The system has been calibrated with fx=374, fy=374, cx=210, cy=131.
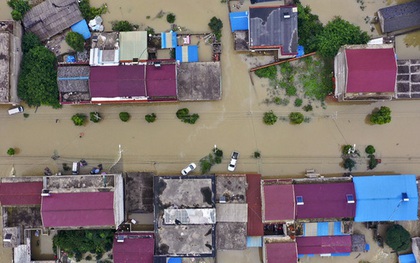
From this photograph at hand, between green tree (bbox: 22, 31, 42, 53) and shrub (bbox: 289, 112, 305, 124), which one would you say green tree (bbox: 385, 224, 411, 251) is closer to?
shrub (bbox: 289, 112, 305, 124)

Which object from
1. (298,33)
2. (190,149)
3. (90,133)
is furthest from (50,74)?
(298,33)

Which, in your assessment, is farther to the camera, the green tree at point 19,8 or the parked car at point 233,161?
the parked car at point 233,161

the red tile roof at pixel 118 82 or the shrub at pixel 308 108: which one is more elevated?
the red tile roof at pixel 118 82

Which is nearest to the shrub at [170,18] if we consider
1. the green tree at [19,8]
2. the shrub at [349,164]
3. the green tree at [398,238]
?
the green tree at [19,8]

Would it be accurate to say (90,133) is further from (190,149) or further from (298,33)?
(298,33)

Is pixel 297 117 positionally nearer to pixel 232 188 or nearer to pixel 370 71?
pixel 370 71

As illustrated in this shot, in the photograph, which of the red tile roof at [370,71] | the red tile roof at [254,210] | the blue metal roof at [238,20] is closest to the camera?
the red tile roof at [370,71]

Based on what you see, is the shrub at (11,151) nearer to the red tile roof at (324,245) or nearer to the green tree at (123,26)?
the green tree at (123,26)
